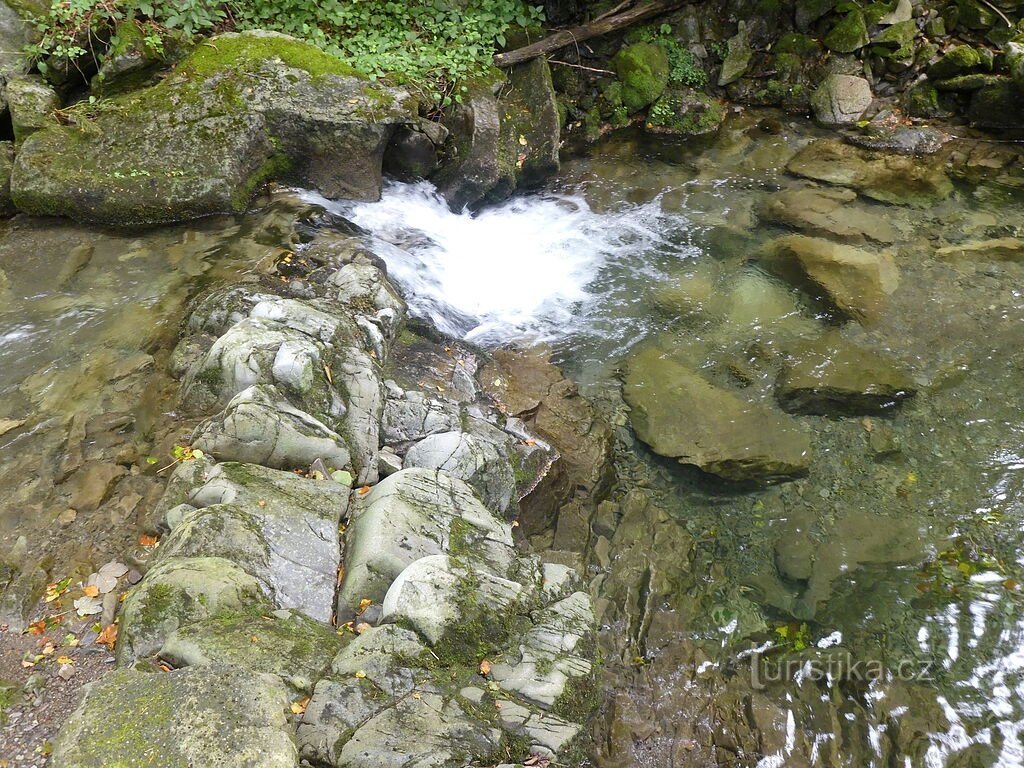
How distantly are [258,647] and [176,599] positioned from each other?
0.58 meters

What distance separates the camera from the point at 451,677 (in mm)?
3695

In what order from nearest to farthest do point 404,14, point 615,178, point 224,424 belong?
point 224,424 → point 404,14 → point 615,178

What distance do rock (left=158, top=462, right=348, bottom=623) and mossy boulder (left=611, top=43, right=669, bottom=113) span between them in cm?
955

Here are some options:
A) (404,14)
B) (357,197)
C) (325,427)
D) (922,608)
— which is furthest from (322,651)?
(404,14)

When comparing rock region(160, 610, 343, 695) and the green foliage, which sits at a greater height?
the green foliage

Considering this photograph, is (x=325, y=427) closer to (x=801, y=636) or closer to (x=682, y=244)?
(x=801, y=636)

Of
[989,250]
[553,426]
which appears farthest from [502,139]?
[989,250]

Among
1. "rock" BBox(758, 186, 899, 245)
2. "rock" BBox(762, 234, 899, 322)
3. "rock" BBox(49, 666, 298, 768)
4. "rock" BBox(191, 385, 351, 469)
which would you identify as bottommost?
"rock" BBox(762, 234, 899, 322)

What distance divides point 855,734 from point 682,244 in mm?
6340

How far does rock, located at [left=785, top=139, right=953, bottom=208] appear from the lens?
960 centimetres

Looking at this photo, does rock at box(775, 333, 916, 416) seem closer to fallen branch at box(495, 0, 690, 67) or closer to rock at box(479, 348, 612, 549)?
rock at box(479, 348, 612, 549)

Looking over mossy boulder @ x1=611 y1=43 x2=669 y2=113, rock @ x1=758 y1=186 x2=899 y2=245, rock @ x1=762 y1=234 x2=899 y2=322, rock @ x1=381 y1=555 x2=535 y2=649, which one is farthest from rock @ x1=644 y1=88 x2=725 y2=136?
rock @ x1=381 y1=555 x2=535 y2=649

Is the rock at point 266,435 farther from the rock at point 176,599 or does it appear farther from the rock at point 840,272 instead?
the rock at point 840,272

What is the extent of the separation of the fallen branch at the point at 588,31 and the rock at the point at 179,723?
965 centimetres
